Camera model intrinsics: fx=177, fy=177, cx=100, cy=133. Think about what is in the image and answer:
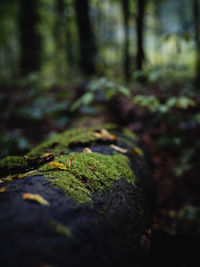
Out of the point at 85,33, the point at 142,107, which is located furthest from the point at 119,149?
the point at 85,33

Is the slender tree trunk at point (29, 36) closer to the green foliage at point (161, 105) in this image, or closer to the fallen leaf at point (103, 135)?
the green foliage at point (161, 105)

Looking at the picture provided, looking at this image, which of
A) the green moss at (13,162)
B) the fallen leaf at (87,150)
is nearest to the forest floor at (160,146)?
the green moss at (13,162)

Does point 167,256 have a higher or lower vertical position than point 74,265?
lower

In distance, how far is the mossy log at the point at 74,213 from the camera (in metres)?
0.67

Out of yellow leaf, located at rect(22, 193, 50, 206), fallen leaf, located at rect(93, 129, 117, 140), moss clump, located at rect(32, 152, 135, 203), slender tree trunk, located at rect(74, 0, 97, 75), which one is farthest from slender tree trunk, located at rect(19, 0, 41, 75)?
yellow leaf, located at rect(22, 193, 50, 206)

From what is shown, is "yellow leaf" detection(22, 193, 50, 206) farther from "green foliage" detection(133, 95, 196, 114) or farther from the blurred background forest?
"green foliage" detection(133, 95, 196, 114)

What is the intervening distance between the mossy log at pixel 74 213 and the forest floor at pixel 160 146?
59 centimetres

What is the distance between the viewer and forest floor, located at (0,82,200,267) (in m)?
2.22

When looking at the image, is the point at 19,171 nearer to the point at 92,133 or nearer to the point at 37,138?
the point at 92,133

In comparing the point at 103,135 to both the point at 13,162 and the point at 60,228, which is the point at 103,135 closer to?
the point at 13,162

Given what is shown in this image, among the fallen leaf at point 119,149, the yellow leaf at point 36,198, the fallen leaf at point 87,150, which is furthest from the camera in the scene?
the fallen leaf at point 119,149

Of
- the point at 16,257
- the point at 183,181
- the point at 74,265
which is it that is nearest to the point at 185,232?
the point at 183,181

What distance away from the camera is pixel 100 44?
7922 millimetres

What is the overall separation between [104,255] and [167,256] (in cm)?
175
